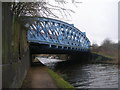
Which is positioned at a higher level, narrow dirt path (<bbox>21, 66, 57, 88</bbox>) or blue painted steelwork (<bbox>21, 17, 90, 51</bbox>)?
blue painted steelwork (<bbox>21, 17, 90, 51</bbox>)

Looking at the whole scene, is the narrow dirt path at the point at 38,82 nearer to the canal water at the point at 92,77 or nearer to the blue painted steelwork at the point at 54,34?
the canal water at the point at 92,77

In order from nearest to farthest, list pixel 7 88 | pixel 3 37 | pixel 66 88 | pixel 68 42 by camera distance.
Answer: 1. pixel 7 88
2. pixel 3 37
3. pixel 66 88
4. pixel 68 42

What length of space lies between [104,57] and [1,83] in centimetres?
3625

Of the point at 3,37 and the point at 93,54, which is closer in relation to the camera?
the point at 3,37

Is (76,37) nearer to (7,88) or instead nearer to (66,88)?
(66,88)

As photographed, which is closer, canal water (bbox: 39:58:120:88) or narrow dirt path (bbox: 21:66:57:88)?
narrow dirt path (bbox: 21:66:57:88)

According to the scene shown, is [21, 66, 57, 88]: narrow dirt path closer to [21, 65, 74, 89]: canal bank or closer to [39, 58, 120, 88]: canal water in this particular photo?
[21, 65, 74, 89]: canal bank

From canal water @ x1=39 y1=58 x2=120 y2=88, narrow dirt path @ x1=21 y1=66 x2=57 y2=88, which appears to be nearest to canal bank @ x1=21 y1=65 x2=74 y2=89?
narrow dirt path @ x1=21 y1=66 x2=57 y2=88

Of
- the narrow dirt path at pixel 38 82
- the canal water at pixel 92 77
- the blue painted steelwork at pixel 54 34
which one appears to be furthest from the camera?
the blue painted steelwork at pixel 54 34

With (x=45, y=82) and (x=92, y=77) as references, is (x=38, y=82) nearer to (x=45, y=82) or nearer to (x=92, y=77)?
(x=45, y=82)

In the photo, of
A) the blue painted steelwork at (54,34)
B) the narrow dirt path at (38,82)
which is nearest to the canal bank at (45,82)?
the narrow dirt path at (38,82)

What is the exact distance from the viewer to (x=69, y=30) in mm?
33688

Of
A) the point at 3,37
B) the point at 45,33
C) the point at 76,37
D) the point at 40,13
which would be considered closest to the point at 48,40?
the point at 45,33

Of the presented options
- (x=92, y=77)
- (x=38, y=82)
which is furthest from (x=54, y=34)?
(x=38, y=82)
